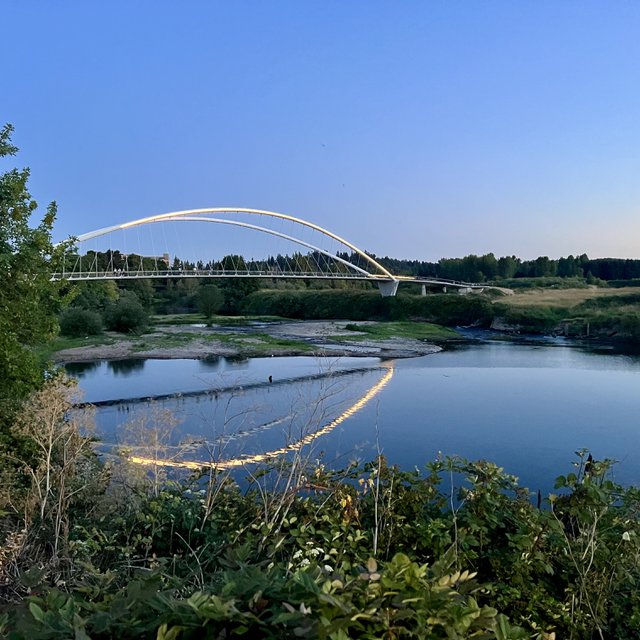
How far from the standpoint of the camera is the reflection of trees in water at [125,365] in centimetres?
1992

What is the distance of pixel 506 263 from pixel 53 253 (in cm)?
6592

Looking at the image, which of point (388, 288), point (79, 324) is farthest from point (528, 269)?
point (79, 324)

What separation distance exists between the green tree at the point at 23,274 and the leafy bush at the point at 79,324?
78.5ft

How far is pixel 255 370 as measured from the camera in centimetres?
1934

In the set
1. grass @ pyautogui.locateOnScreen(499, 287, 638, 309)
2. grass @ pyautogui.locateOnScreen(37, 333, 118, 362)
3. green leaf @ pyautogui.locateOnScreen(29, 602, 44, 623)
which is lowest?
grass @ pyautogui.locateOnScreen(37, 333, 118, 362)

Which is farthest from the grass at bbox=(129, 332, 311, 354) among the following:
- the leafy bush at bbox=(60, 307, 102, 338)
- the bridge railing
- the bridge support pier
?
the bridge support pier

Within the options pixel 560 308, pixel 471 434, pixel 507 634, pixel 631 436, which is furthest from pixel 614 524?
pixel 560 308

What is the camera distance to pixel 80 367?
20922 mm

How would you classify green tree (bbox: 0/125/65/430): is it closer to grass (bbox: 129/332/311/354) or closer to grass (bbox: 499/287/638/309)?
grass (bbox: 129/332/311/354)

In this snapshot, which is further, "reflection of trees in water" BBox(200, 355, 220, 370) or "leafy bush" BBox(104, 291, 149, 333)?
"leafy bush" BBox(104, 291, 149, 333)

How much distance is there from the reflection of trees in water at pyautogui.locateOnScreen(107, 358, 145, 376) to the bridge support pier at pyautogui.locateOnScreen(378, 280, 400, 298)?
28.5 m

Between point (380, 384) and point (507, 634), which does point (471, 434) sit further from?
point (507, 634)

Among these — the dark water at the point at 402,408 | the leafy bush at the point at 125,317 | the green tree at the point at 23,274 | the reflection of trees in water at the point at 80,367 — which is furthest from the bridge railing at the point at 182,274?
the green tree at the point at 23,274

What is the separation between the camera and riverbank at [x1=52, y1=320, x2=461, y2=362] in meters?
23.4
